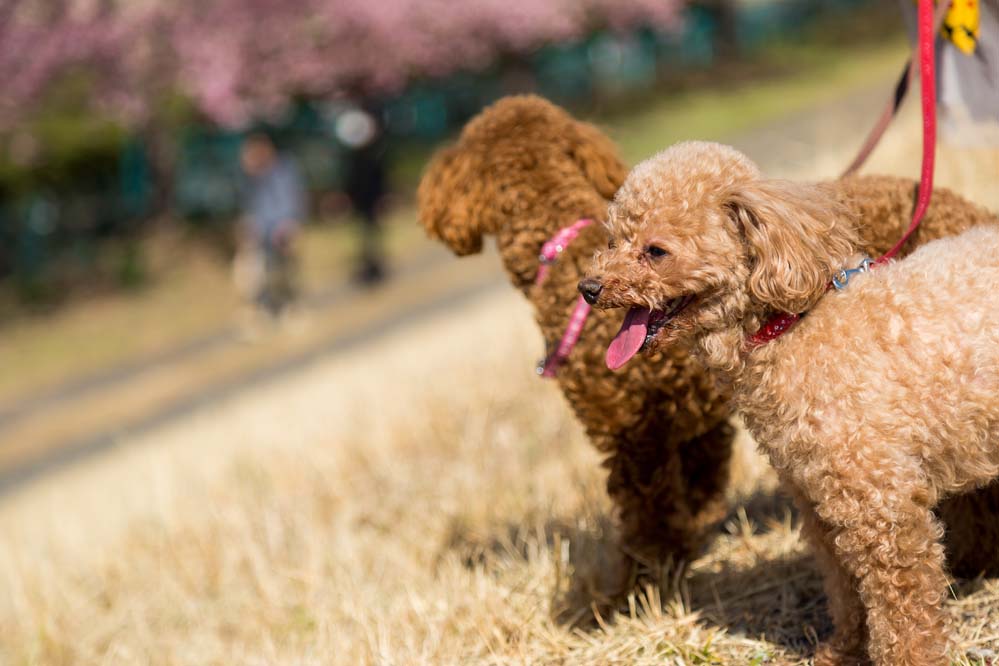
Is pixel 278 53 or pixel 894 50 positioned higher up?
pixel 278 53

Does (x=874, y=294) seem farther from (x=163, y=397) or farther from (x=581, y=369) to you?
(x=163, y=397)

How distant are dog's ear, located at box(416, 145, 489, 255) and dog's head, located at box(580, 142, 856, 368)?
139 centimetres

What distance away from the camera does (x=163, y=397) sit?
14297 millimetres

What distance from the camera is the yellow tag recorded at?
3.44 m

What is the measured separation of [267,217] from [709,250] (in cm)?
1388

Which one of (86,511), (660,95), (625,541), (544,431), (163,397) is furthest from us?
(660,95)

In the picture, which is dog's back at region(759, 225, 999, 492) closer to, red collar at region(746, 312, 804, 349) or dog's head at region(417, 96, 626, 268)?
red collar at region(746, 312, 804, 349)

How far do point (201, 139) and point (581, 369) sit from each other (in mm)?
25418

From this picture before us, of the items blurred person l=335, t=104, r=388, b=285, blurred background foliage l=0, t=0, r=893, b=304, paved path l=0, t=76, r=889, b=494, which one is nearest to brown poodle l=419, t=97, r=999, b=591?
paved path l=0, t=76, r=889, b=494

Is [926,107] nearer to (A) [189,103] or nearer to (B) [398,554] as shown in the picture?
(B) [398,554]

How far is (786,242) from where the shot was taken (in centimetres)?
248

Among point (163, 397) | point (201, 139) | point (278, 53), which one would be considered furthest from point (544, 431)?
point (201, 139)

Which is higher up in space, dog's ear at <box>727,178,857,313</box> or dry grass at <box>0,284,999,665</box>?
dog's ear at <box>727,178,857,313</box>

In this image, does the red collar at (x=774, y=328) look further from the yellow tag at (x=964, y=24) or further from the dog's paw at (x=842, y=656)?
the yellow tag at (x=964, y=24)
